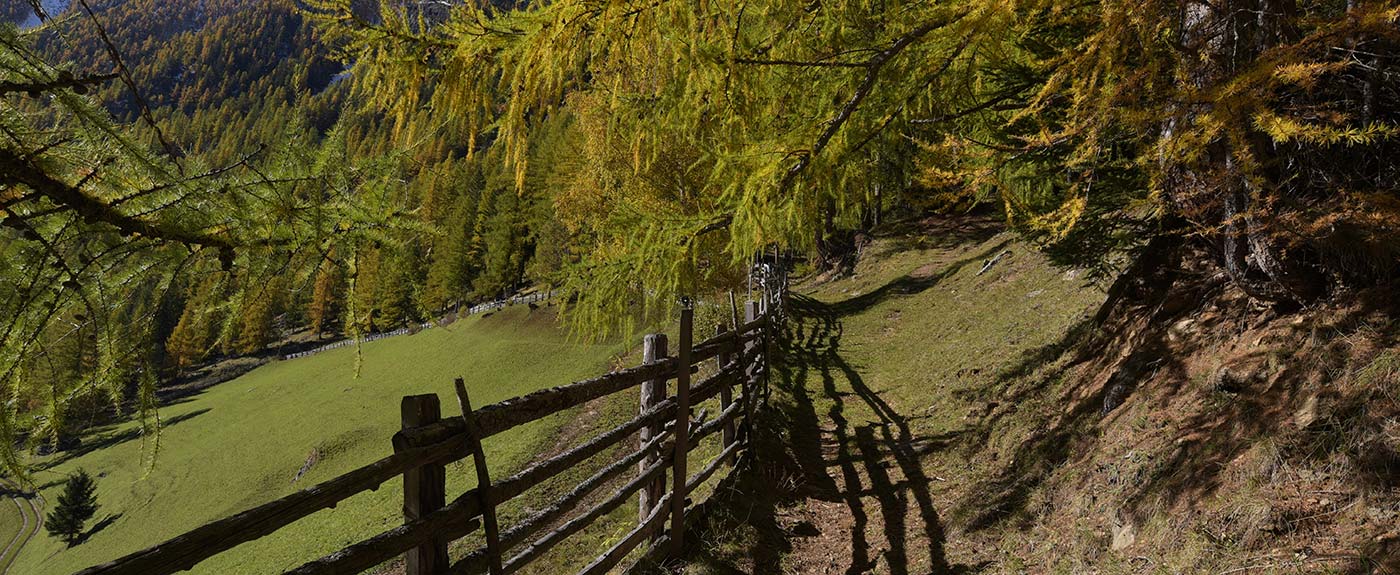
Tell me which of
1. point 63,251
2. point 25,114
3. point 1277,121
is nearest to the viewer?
point 25,114

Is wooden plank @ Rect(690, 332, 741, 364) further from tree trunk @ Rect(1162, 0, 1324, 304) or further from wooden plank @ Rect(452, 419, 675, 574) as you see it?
tree trunk @ Rect(1162, 0, 1324, 304)

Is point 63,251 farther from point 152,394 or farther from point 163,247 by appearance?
point 152,394

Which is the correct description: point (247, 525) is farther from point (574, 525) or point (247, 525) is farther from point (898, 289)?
point (898, 289)

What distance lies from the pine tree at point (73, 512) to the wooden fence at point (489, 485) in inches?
1166

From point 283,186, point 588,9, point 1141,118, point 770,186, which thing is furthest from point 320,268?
point 1141,118

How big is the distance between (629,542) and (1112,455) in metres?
3.84

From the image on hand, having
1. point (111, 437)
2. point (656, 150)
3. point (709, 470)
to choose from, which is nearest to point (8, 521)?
point (111, 437)

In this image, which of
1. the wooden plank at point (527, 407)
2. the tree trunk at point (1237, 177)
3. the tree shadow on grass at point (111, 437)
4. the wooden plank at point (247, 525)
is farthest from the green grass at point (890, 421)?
the tree shadow on grass at point (111, 437)

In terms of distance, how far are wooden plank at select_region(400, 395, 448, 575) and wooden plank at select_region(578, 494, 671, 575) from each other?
1422 millimetres

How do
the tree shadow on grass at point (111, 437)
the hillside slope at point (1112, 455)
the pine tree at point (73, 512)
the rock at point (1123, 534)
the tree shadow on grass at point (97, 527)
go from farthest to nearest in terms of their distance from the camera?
the tree shadow on grass at point (111, 437)
the pine tree at point (73, 512)
the tree shadow on grass at point (97, 527)
the rock at point (1123, 534)
the hillside slope at point (1112, 455)

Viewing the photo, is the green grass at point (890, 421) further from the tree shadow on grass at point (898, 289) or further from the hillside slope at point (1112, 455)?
the tree shadow on grass at point (898, 289)

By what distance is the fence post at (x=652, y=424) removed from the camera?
5363 millimetres

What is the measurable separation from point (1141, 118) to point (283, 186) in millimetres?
3791

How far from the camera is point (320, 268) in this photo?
2439 millimetres
